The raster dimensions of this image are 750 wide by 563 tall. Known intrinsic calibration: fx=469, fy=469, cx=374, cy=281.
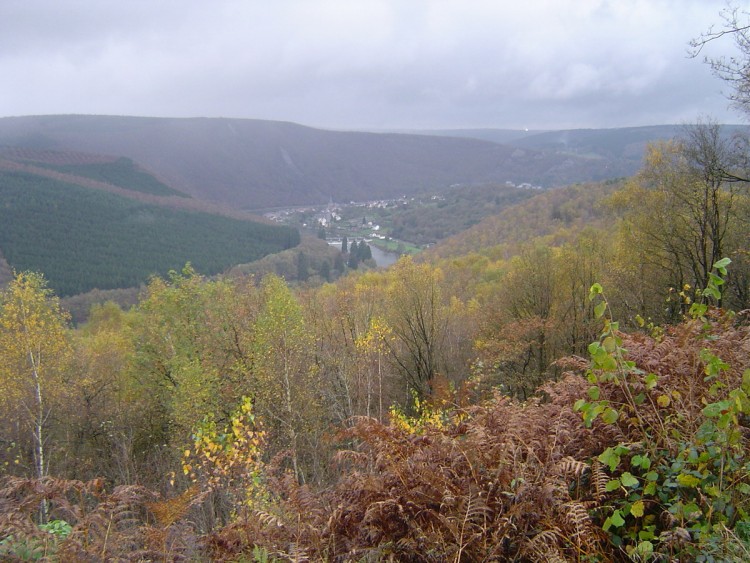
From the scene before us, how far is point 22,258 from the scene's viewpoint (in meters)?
110

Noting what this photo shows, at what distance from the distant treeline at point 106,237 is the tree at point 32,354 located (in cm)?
8485

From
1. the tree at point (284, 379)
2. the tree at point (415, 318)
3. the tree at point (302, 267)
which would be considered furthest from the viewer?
the tree at point (302, 267)

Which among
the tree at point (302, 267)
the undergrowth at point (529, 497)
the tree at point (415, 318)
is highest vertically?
the undergrowth at point (529, 497)

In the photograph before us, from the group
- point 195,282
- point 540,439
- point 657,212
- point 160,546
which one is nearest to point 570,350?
point 657,212

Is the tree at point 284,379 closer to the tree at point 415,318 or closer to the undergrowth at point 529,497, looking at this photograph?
the tree at point 415,318

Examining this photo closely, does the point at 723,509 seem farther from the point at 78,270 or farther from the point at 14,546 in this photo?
the point at 78,270

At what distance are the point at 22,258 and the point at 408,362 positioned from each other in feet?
390

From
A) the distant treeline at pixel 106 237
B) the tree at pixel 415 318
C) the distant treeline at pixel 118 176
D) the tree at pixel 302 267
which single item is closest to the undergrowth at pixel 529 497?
the tree at pixel 415 318

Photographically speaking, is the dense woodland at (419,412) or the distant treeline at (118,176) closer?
the dense woodland at (419,412)

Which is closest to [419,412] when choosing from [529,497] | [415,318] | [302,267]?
[415,318]

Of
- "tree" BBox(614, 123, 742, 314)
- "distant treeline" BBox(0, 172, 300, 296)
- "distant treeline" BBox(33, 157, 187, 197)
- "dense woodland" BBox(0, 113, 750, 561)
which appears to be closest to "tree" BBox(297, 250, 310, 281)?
"distant treeline" BBox(0, 172, 300, 296)

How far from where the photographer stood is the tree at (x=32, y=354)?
18828 millimetres

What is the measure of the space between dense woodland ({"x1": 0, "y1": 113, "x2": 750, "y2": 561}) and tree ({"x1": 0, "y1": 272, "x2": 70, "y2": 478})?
87mm

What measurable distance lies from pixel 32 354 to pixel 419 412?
16.3m
